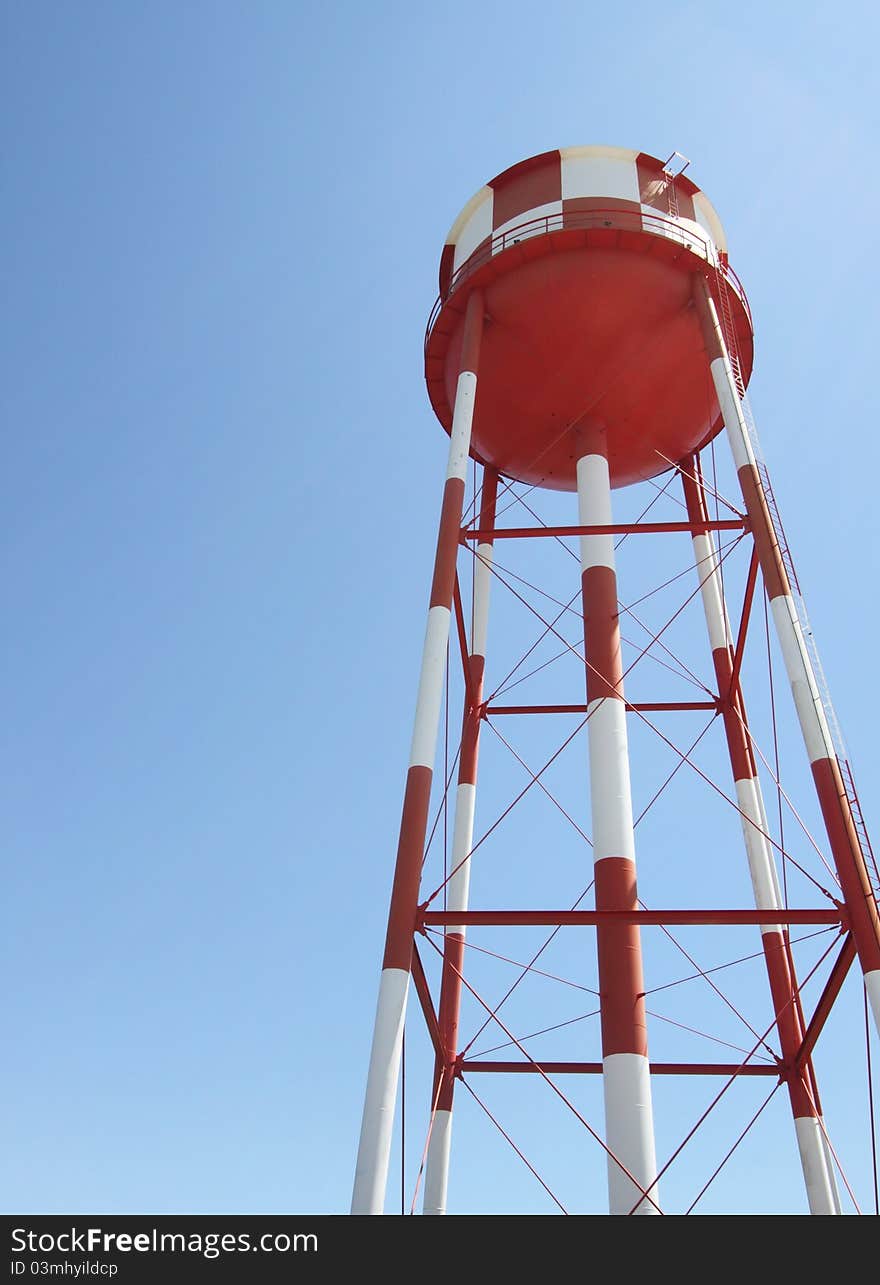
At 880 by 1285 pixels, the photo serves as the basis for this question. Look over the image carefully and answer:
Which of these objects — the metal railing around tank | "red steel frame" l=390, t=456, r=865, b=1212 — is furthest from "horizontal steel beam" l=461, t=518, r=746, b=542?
the metal railing around tank

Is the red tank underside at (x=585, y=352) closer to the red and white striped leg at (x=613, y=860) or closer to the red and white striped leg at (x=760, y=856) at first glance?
the red and white striped leg at (x=613, y=860)

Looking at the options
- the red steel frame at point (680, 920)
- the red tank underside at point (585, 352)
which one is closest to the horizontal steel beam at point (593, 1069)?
the red steel frame at point (680, 920)

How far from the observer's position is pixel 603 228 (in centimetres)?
1404

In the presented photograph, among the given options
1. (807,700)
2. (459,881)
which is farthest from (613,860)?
(807,700)

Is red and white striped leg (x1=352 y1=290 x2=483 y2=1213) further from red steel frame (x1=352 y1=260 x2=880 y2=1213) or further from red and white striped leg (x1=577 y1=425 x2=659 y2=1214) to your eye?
red and white striped leg (x1=577 y1=425 x2=659 y2=1214)

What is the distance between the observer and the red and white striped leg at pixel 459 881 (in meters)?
13.1

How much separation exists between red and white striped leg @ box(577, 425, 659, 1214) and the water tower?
0.08 ft

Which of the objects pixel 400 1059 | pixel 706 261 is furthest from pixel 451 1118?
pixel 706 261

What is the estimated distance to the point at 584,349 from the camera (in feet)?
Result: 48.2

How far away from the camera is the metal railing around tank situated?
558 inches

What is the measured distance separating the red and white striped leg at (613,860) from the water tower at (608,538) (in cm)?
3

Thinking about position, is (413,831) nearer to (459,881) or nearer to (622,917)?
(622,917)

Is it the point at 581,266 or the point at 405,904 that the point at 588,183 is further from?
the point at 405,904
